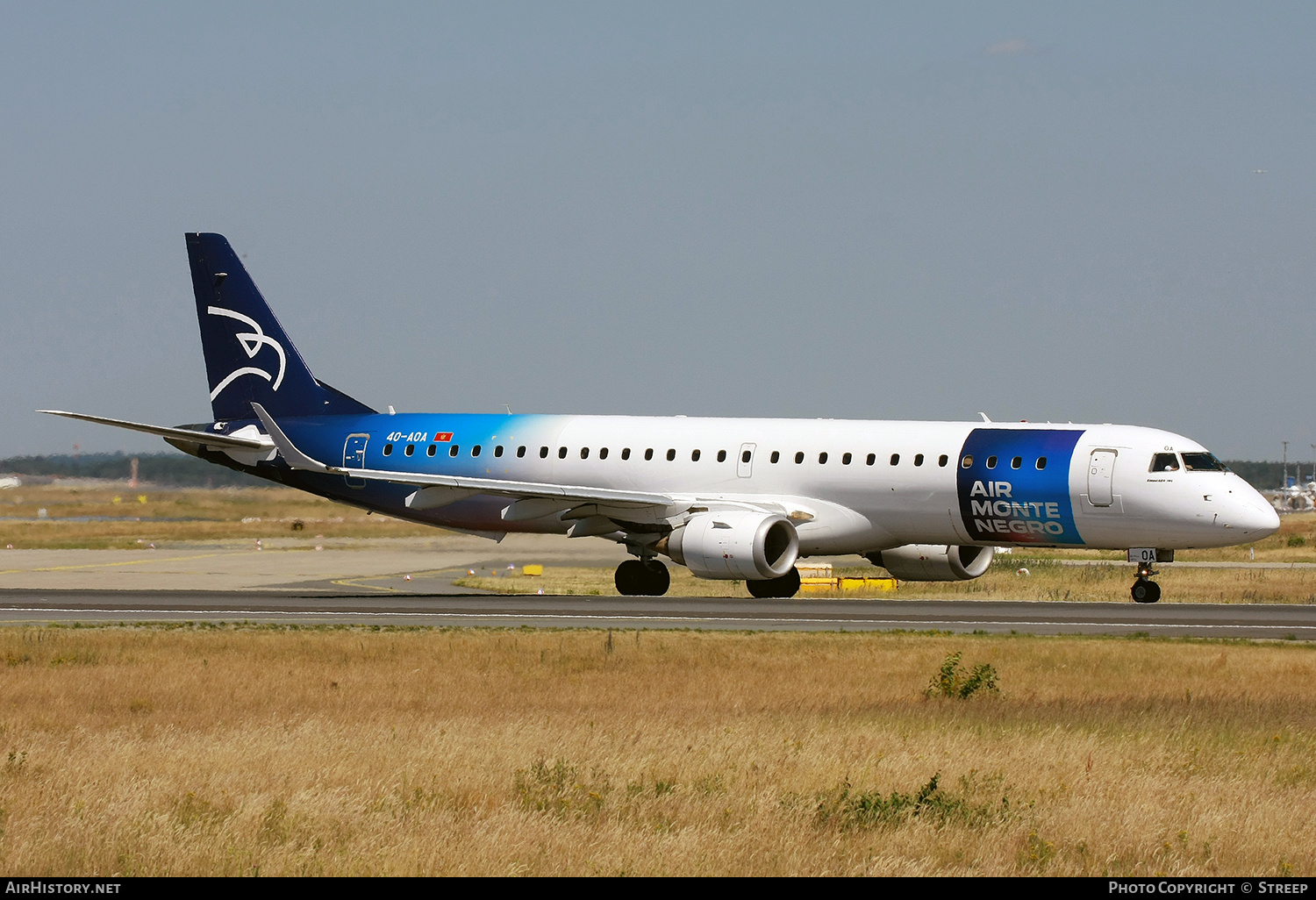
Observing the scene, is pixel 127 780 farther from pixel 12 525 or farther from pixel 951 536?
pixel 12 525

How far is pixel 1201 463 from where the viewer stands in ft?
115

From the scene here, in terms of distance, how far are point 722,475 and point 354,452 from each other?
10452 mm

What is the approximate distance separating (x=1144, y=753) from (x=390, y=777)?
7297 mm

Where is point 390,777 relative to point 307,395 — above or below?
below

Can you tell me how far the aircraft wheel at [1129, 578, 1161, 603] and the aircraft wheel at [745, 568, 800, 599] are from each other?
7875 mm

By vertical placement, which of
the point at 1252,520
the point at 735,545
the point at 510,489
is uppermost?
the point at 510,489

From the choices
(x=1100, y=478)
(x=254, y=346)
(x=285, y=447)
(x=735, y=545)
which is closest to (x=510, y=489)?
(x=285, y=447)

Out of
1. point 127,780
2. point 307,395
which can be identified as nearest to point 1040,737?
point 127,780

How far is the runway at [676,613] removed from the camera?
29641 millimetres

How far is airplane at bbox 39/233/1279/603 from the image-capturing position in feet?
115

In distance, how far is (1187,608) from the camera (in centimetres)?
3406

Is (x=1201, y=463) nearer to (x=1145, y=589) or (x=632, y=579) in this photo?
(x=1145, y=589)

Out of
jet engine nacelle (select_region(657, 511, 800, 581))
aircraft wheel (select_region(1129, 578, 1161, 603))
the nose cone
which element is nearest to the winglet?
jet engine nacelle (select_region(657, 511, 800, 581))

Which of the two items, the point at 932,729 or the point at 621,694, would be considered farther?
the point at 621,694
